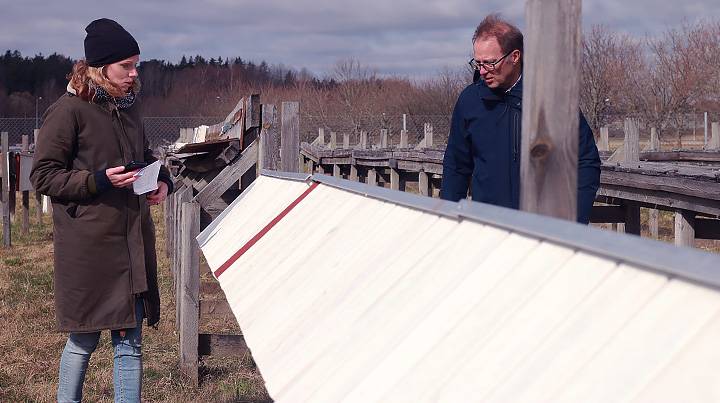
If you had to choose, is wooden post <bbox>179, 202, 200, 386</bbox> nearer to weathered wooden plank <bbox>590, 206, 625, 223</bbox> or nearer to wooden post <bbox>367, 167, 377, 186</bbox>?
weathered wooden plank <bbox>590, 206, 625, 223</bbox>

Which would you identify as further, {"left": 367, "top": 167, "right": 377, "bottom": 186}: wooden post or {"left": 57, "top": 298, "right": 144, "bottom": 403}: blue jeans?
{"left": 367, "top": 167, "right": 377, "bottom": 186}: wooden post

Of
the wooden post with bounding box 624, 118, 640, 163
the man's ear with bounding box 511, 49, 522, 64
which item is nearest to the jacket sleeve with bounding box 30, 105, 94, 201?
the man's ear with bounding box 511, 49, 522, 64

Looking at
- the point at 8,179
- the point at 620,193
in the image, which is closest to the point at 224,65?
the point at 8,179

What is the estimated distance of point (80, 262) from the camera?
4285 mm

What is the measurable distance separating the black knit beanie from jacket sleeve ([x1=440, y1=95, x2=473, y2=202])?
138 cm

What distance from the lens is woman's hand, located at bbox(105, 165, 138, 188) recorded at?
13.9 ft

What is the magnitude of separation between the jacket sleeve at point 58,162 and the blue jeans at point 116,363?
22.1 inches

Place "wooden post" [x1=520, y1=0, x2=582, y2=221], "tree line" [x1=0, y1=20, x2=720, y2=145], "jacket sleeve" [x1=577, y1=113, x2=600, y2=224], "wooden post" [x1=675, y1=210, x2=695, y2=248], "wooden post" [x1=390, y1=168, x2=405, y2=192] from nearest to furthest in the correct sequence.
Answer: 1. "wooden post" [x1=520, y1=0, x2=582, y2=221]
2. "jacket sleeve" [x1=577, y1=113, x2=600, y2=224]
3. "wooden post" [x1=675, y1=210, x2=695, y2=248]
4. "wooden post" [x1=390, y1=168, x2=405, y2=192]
5. "tree line" [x1=0, y1=20, x2=720, y2=145]

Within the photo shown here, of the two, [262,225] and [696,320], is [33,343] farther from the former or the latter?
[696,320]

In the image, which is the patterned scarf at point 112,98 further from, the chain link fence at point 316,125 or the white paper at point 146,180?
the chain link fence at point 316,125

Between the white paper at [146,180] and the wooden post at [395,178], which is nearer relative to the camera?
the white paper at [146,180]

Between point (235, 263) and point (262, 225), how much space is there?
270 millimetres

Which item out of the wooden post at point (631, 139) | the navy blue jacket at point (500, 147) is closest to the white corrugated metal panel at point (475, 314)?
the navy blue jacket at point (500, 147)

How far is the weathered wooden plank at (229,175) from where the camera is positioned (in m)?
6.54
